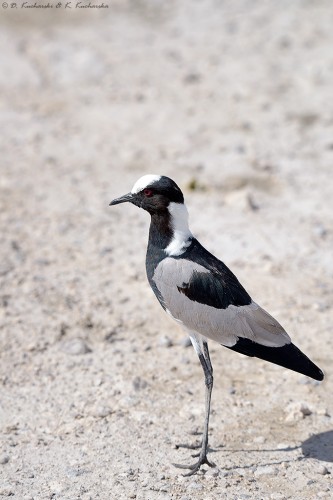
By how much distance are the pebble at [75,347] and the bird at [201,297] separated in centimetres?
116

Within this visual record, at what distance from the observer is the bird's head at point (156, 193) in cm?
566

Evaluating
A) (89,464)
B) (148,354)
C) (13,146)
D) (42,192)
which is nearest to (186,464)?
(89,464)

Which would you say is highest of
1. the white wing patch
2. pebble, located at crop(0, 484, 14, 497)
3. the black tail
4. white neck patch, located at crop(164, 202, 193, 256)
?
white neck patch, located at crop(164, 202, 193, 256)

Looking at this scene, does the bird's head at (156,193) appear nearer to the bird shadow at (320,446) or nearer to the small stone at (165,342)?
the small stone at (165,342)

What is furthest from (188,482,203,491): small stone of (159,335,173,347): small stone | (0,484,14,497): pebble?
(159,335,173,347): small stone

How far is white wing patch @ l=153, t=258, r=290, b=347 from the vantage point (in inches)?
218

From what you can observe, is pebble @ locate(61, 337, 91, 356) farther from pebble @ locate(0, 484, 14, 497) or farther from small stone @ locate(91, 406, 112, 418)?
pebble @ locate(0, 484, 14, 497)

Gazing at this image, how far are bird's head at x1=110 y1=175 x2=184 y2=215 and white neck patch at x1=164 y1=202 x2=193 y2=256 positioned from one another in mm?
41

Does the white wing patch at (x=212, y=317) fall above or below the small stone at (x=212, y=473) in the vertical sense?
above

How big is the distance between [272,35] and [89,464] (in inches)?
333

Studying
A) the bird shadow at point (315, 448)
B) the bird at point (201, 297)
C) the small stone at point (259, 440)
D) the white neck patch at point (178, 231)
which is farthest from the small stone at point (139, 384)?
the white neck patch at point (178, 231)

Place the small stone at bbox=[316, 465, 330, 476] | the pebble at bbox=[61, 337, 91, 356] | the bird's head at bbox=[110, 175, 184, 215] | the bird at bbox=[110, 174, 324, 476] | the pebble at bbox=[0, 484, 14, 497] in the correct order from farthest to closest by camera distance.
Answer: the pebble at bbox=[61, 337, 91, 356] → the bird's head at bbox=[110, 175, 184, 215] → the bird at bbox=[110, 174, 324, 476] → the small stone at bbox=[316, 465, 330, 476] → the pebble at bbox=[0, 484, 14, 497]

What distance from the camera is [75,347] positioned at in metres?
6.61

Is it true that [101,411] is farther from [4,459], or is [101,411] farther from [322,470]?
[322,470]
